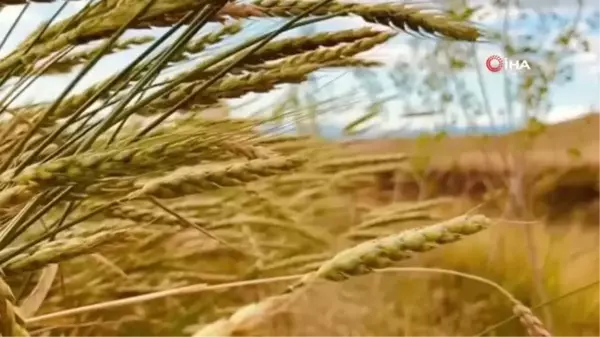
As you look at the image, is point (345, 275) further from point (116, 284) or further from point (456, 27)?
point (116, 284)

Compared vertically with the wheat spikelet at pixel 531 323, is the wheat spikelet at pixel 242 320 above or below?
above

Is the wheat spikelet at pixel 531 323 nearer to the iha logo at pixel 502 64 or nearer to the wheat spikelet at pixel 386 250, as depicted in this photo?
the wheat spikelet at pixel 386 250

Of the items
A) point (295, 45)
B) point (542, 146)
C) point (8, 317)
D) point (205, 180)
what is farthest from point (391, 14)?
point (542, 146)

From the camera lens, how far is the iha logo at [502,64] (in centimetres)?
85

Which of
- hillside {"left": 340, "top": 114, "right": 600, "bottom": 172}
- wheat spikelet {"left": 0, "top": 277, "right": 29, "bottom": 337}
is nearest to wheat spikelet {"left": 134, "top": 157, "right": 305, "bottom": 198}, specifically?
wheat spikelet {"left": 0, "top": 277, "right": 29, "bottom": 337}

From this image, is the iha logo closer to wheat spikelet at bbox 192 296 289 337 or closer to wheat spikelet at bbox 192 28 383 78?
wheat spikelet at bbox 192 28 383 78

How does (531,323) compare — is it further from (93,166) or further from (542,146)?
(542,146)

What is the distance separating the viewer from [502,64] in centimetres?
86

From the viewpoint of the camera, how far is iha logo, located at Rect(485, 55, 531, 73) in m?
0.85

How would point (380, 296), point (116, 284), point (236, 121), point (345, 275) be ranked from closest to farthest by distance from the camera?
point (345, 275), point (236, 121), point (116, 284), point (380, 296)

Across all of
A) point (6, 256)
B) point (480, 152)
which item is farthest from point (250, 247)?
point (6, 256)

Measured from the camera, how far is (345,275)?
0.36 meters

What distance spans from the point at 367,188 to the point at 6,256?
54 centimetres

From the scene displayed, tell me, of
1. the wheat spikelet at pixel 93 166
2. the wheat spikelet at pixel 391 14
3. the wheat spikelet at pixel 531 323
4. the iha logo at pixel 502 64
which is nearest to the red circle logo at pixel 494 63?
the iha logo at pixel 502 64
